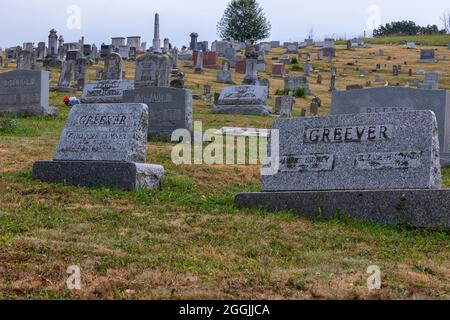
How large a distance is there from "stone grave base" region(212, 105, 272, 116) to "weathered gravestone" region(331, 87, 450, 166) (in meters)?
9.31

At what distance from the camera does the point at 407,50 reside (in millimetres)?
69938

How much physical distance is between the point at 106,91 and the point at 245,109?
509 centimetres

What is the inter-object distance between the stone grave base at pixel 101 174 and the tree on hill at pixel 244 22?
243 ft

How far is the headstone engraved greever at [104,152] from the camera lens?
376 inches

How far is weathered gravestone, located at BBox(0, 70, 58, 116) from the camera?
20.2m

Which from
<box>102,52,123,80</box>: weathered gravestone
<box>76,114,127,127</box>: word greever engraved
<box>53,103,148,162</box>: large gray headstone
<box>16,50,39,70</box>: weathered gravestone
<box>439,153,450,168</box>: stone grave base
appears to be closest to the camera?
<box>53,103,148,162</box>: large gray headstone

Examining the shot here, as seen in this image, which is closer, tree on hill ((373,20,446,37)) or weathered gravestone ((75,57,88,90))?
weathered gravestone ((75,57,88,90))

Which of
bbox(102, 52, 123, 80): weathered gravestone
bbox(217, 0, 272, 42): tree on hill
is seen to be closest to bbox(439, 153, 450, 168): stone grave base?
bbox(102, 52, 123, 80): weathered gravestone

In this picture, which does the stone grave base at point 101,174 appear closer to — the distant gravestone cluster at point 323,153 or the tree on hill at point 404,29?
the distant gravestone cluster at point 323,153

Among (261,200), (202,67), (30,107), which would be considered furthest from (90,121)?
(202,67)

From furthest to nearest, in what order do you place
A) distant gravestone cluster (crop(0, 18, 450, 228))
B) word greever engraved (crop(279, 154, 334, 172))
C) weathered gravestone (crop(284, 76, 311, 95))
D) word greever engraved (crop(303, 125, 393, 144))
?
weathered gravestone (crop(284, 76, 311, 95)) < word greever engraved (crop(279, 154, 334, 172)) < word greever engraved (crop(303, 125, 393, 144)) < distant gravestone cluster (crop(0, 18, 450, 228))

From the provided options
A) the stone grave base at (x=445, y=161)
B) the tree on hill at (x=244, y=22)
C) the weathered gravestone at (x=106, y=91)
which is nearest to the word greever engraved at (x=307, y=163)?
the stone grave base at (x=445, y=161)

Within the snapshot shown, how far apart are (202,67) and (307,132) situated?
3785cm

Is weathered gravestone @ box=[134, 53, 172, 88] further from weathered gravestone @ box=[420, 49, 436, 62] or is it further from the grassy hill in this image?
weathered gravestone @ box=[420, 49, 436, 62]
